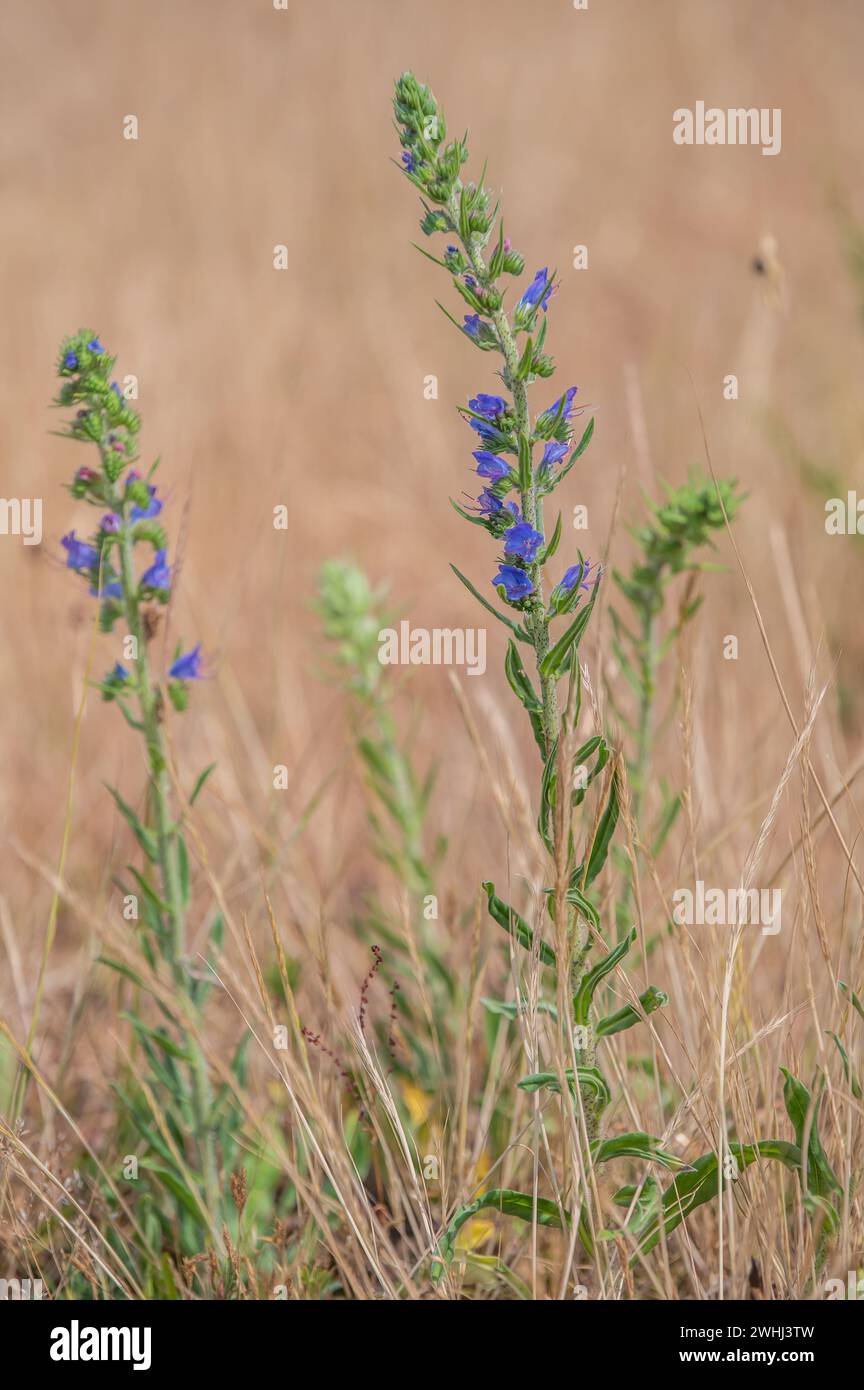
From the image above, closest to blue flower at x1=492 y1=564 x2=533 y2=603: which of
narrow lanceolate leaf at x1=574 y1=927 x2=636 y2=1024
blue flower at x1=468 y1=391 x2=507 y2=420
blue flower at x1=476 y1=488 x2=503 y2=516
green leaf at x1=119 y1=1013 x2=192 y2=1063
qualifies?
blue flower at x1=476 y1=488 x2=503 y2=516

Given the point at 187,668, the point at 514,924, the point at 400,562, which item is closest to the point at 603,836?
the point at 514,924

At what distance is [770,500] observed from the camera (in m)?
5.25

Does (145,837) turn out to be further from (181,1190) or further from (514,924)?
(514,924)

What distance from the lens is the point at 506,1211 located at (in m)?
1.88

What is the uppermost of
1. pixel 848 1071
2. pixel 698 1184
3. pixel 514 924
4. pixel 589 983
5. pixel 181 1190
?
pixel 514 924

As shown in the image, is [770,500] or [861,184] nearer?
[770,500]

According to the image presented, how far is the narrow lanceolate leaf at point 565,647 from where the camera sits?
1692 mm

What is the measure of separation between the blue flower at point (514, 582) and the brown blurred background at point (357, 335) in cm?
130

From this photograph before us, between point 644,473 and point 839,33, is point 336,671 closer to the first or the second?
point 644,473

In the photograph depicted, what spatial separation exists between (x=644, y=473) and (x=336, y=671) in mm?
1873

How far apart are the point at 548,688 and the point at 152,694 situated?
907 millimetres

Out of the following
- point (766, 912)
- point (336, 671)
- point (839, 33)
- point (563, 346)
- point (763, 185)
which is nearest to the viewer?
point (766, 912)
